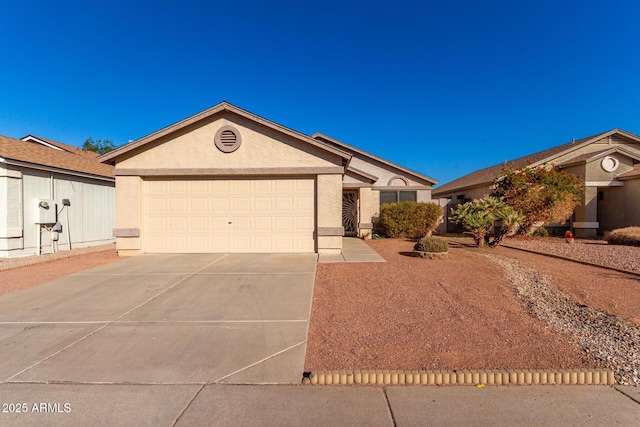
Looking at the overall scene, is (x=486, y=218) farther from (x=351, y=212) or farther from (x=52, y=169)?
(x=52, y=169)

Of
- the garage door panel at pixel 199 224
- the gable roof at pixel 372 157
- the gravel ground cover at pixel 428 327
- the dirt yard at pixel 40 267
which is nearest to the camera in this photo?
the gravel ground cover at pixel 428 327

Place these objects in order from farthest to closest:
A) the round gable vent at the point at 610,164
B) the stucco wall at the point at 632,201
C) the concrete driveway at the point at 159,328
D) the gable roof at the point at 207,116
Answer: the round gable vent at the point at 610,164 < the stucco wall at the point at 632,201 < the gable roof at the point at 207,116 < the concrete driveway at the point at 159,328

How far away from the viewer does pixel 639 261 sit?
8.96m

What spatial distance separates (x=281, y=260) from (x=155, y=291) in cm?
368

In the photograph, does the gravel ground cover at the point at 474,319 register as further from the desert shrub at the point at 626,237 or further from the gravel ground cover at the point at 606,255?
Result: the desert shrub at the point at 626,237

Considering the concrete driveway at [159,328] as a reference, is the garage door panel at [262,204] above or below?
above

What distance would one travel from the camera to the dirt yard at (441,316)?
3.69 meters

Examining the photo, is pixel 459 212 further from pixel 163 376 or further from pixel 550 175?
pixel 163 376

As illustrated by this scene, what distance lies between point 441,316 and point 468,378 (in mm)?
1685

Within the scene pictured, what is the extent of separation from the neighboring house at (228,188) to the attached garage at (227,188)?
0.03 m

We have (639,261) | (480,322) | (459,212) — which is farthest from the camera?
(459,212)

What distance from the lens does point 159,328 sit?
4668 mm

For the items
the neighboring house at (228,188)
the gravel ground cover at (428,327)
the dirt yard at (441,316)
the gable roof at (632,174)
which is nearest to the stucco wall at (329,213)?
the neighboring house at (228,188)

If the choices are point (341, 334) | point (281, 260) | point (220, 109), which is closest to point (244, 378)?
point (341, 334)
